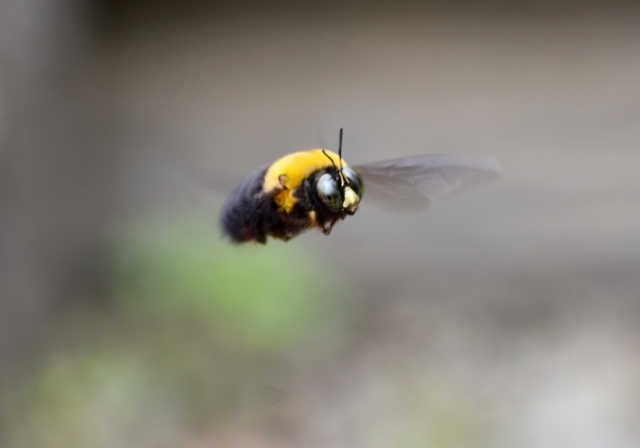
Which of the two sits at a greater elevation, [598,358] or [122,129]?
[122,129]

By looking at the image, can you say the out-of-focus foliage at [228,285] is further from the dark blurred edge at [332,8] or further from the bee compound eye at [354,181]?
the bee compound eye at [354,181]

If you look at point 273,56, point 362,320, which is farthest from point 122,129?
point 362,320

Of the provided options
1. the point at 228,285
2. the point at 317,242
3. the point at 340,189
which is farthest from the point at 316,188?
the point at 317,242

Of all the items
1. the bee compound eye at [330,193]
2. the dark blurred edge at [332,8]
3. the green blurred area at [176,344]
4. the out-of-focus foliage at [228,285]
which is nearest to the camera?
the bee compound eye at [330,193]

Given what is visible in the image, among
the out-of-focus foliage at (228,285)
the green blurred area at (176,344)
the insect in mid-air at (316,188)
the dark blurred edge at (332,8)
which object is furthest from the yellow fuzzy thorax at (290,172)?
the dark blurred edge at (332,8)

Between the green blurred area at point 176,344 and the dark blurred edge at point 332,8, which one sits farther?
the dark blurred edge at point 332,8

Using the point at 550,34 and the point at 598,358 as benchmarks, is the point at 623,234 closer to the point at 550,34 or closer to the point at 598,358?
the point at 598,358

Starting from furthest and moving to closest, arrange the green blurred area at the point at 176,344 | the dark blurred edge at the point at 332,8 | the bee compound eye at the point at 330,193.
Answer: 1. the dark blurred edge at the point at 332,8
2. the green blurred area at the point at 176,344
3. the bee compound eye at the point at 330,193
